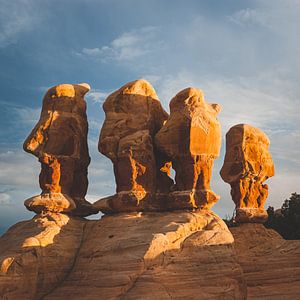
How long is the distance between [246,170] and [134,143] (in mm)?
6936

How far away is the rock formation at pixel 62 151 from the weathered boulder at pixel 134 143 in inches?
43.8

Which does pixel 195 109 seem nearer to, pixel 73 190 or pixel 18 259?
pixel 73 190

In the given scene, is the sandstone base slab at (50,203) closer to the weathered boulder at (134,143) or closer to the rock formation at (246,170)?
the weathered boulder at (134,143)

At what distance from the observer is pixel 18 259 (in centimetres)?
1658

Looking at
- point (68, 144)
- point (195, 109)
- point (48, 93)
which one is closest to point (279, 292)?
point (195, 109)

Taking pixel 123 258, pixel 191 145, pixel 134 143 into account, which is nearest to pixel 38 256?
pixel 123 258

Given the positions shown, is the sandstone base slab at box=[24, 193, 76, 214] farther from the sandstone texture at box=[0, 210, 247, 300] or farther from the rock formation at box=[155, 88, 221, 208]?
the rock formation at box=[155, 88, 221, 208]

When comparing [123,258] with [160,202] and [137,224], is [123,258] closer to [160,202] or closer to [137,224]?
[137,224]

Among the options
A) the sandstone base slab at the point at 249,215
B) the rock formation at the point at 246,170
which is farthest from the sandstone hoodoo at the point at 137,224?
the rock formation at the point at 246,170

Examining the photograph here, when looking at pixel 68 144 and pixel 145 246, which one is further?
pixel 68 144

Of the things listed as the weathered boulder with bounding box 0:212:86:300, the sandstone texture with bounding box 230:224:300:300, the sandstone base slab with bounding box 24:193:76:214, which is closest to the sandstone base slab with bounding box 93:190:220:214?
the sandstone base slab with bounding box 24:193:76:214

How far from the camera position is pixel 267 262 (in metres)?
21.6

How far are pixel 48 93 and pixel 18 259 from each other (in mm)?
6731

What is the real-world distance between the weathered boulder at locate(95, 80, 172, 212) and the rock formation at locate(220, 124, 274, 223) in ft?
15.2
